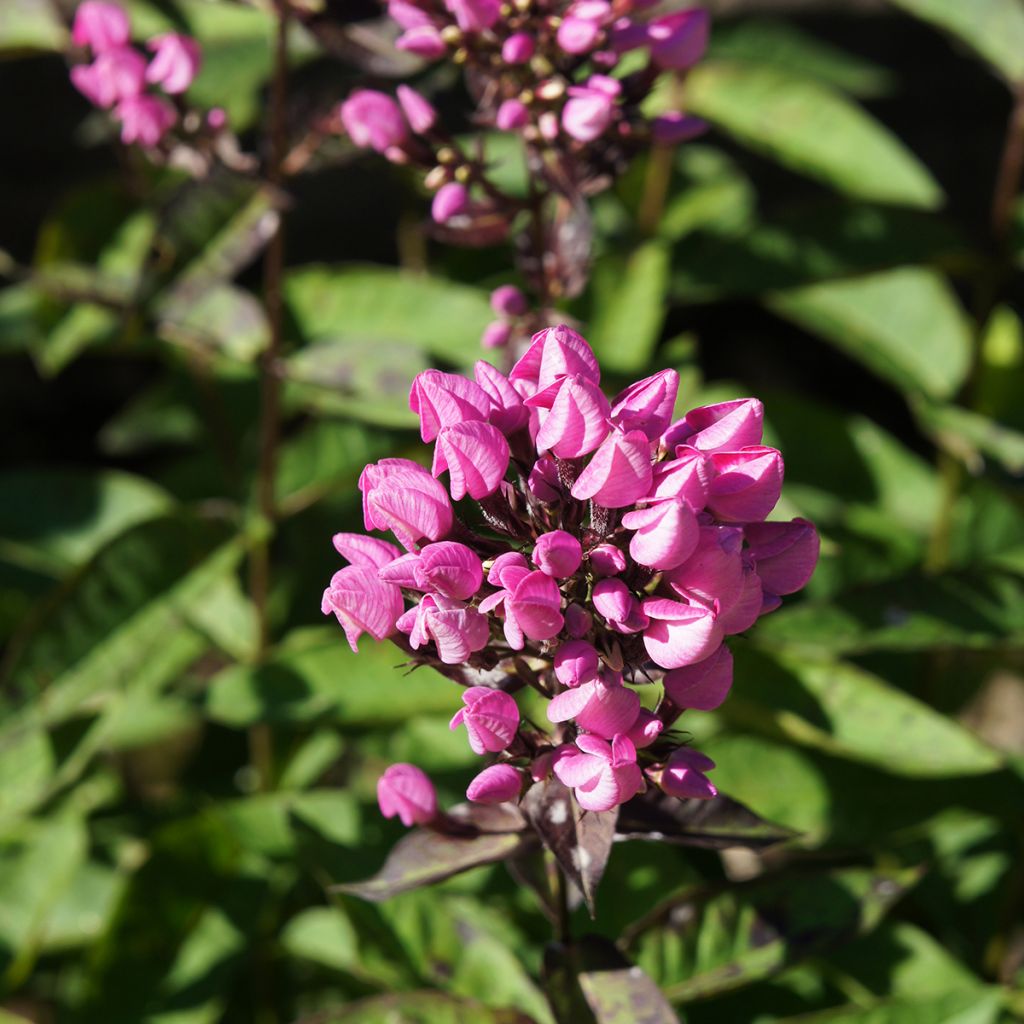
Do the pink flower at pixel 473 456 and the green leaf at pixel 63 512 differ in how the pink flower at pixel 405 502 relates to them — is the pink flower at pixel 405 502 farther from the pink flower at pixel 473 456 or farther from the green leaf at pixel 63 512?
the green leaf at pixel 63 512

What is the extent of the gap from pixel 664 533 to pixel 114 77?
1122mm

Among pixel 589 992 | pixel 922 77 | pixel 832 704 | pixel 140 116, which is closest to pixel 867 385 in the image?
pixel 922 77

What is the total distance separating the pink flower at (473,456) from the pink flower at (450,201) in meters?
0.56

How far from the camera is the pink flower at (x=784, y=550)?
3.20ft

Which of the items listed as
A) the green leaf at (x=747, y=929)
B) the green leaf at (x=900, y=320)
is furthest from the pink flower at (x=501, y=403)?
the green leaf at (x=900, y=320)

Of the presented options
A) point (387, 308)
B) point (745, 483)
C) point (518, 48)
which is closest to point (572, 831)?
point (745, 483)

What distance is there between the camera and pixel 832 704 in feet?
5.29

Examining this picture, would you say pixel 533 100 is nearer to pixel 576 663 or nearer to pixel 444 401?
pixel 444 401

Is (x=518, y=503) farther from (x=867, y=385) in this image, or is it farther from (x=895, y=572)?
(x=867, y=385)

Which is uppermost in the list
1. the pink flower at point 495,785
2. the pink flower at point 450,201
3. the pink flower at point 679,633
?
the pink flower at point 679,633

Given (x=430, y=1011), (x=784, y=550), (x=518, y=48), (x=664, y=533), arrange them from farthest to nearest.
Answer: (x=518, y=48), (x=430, y=1011), (x=784, y=550), (x=664, y=533)

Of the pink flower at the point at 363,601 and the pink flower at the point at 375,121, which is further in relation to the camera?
the pink flower at the point at 375,121

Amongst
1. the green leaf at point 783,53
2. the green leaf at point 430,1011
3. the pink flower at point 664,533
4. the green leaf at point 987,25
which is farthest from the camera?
the green leaf at point 783,53

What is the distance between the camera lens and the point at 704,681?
3.16 feet
